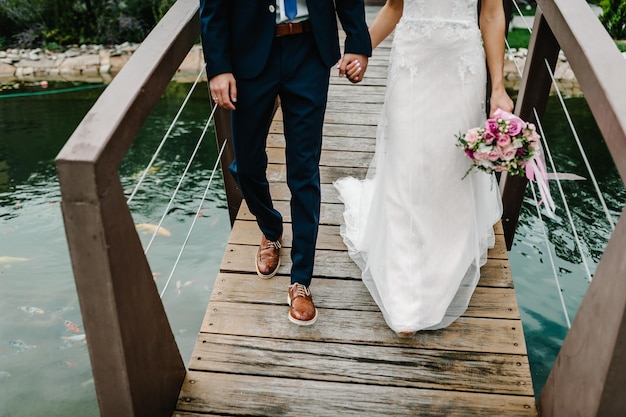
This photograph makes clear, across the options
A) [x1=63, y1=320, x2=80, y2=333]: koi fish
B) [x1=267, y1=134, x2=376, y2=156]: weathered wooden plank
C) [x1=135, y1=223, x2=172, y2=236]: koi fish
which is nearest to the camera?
[x1=63, y1=320, x2=80, y2=333]: koi fish

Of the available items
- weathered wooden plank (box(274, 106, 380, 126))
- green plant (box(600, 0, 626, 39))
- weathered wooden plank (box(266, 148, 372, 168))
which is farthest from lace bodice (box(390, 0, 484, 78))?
green plant (box(600, 0, 626, 39))

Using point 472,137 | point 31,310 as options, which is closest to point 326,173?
point 472,137

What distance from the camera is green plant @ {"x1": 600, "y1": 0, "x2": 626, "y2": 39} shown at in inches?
310

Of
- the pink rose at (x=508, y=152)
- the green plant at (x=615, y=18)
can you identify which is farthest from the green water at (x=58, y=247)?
the green plant at (x=615, y=18)

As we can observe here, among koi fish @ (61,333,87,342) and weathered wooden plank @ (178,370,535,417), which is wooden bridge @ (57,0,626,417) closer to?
weathered wooden plank @ (178,370,535,417)

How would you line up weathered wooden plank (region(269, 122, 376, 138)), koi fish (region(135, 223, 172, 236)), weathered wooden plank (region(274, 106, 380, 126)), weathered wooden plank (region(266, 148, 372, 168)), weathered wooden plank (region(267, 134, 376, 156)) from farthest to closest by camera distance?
koi fish (region(135, 223, 172, 236))
weathered wooden plank (region(274, 106, 380, 126))
weathered wooden plank (region(269, 122, 376, 138))
weathered wooden plank (region(267, 134, 376, 156))
weathered wooden plank (region(266, 148, 372, 168))

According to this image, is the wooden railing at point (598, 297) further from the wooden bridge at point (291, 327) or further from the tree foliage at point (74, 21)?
the tree foliage at point (74, 21)

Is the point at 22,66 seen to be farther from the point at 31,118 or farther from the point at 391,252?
the point at 391,252

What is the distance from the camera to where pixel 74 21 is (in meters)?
8.58

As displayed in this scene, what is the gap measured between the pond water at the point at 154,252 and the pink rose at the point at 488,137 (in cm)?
67

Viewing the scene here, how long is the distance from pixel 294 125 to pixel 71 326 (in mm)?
1998

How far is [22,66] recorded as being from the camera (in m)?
7.90

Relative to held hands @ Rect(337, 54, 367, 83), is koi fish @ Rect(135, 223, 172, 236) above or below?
below

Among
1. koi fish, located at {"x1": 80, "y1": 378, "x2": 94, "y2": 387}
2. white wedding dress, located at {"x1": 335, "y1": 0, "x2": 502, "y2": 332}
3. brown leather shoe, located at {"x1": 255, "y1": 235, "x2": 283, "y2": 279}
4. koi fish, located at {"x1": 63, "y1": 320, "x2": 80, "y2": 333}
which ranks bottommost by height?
koi fish, located at {"x1": 63, "y1": 320, "x2": 80, "y2": 333}
